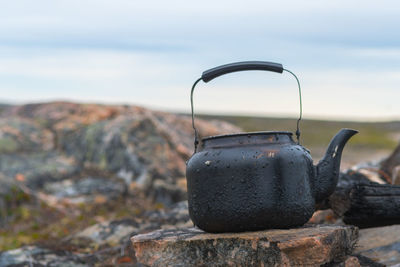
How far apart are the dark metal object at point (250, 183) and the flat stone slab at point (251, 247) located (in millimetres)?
120

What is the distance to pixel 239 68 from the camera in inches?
178

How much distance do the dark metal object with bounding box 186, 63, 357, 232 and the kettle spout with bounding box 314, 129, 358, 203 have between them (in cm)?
24

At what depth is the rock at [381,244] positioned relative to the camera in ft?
17.3

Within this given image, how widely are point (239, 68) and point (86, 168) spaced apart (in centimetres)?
880

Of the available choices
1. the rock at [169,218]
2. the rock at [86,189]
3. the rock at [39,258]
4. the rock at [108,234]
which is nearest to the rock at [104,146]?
the rock at [86,189]

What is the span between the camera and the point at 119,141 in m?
12.5

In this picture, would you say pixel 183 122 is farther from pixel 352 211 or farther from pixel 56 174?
pixel 352 211

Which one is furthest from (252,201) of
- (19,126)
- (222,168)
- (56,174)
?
(19,126)

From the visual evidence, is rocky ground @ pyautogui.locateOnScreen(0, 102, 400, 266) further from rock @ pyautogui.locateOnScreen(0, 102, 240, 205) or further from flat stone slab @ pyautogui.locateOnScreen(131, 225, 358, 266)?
flat stone slab @ pyautogui.locateOnScreen(131, 225, 358, 266)

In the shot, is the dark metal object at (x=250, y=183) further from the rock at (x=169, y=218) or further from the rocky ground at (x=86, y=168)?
the rocky ground at (x=86, y=168)

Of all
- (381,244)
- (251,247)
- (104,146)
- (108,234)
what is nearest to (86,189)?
(104,146)

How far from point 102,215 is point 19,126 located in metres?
4.83

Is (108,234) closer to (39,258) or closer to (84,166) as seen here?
(39,258)

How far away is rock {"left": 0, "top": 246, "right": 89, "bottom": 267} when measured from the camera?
6410 millimetres
